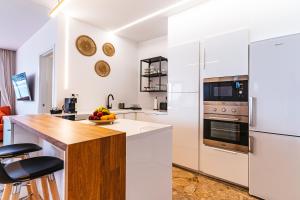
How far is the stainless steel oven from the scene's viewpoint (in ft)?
7.09

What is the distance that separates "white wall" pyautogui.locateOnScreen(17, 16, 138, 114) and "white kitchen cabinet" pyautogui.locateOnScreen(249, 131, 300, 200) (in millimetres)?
2920

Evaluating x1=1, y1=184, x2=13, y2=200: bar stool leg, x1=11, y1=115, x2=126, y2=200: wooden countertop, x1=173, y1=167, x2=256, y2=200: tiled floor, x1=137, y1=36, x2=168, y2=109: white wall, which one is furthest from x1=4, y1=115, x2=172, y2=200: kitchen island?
x1=137, y1=36, x2=168, y2=109: white wall

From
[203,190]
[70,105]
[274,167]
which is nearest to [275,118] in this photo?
[274,167]

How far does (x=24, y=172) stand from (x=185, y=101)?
7.31ft

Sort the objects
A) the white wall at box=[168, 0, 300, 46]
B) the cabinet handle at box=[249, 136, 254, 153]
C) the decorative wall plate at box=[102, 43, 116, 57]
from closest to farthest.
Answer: the white wall at box=[168, 0, 300, 46], the cabinet handle at box=[249, 136, 254, 153], the decorative wall plate at box=[102, 43, 116, 57]

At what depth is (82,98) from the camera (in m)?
3.38

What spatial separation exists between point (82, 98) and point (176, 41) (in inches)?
83.0

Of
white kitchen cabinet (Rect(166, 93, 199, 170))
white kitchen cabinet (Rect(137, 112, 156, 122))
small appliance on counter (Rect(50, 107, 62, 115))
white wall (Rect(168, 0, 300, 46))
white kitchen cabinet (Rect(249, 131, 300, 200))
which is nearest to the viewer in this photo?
white kitchen cabinet (Rect(249, 131, 300, 200))

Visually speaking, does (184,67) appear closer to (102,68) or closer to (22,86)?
(102,68)

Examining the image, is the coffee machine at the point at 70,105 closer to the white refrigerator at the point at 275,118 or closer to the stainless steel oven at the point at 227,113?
the stainless steel oven at the point at 227,113

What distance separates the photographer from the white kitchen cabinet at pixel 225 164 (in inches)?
84.7

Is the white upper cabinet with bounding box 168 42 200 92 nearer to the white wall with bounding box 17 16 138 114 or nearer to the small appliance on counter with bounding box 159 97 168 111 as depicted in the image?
the small appliance on counter with bounding box 159 97 168 111

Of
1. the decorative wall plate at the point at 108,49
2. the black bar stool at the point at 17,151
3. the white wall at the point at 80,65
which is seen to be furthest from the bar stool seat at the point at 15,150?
the decorative wall plate at the point at 108,49

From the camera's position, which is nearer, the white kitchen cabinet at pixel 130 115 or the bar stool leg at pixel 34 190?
the bar stool leg at pixel 34 190
